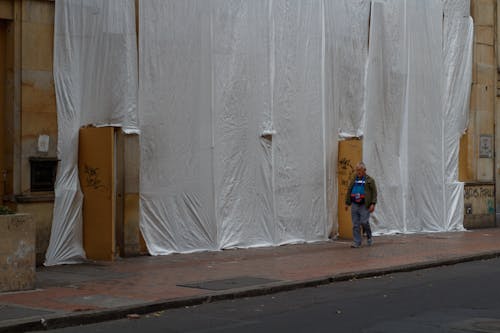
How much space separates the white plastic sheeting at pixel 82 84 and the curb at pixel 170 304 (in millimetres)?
4349

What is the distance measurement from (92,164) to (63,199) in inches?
32.4

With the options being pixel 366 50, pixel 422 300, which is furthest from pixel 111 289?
pixel 366 50

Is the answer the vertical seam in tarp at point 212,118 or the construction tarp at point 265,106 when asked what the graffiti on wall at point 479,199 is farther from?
the vertical seam in tarp at point 212,118

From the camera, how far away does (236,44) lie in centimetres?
1834

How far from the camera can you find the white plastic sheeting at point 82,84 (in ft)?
50.5

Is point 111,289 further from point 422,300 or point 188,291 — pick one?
point 422,300

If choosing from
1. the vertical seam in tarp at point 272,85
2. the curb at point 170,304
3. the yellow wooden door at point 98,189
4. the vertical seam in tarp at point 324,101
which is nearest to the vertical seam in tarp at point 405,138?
the vertical seam in tarp at point 324,101

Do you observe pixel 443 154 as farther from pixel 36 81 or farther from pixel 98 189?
pixel 36 81

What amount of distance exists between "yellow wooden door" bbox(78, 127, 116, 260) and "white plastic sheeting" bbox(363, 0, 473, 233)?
7.91m

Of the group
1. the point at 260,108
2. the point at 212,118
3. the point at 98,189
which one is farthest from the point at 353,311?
the point at 260,108

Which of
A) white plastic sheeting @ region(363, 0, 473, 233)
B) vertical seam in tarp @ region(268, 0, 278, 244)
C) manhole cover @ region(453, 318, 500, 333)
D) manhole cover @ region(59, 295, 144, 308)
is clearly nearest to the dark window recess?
manhole cover @ region(59, 295, 144, 308)

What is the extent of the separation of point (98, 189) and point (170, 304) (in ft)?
15.7

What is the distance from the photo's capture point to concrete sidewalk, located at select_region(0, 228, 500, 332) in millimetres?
10680

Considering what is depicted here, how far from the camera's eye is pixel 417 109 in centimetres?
2302
